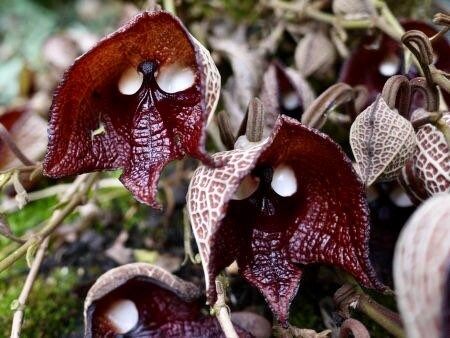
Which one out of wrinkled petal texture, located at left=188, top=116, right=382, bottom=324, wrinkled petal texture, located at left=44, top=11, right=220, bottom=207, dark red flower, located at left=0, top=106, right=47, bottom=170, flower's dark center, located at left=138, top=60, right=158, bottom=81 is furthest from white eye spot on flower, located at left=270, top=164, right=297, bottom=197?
dark red flower, located at left=0, top=106, right=47, bottom=170

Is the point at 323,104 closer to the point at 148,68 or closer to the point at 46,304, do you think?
the point at 148,68

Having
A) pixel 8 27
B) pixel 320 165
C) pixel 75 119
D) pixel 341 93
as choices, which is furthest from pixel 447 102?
pixel 8 27

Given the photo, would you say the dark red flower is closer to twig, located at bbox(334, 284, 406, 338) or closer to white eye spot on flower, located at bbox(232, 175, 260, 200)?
white eye spot on flower, located at bbox(232, 175, 260, 200)

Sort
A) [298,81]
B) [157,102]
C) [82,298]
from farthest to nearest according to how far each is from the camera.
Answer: [298,81], [82,298], [157,102]

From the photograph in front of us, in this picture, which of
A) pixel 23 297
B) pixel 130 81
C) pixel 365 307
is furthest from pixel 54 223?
pixel 365 307

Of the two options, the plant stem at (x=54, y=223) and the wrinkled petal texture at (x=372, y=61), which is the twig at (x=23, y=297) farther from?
the wrinkled petal texture at (x=372, y=61)

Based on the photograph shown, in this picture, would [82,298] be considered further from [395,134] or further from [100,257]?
[395,134]
